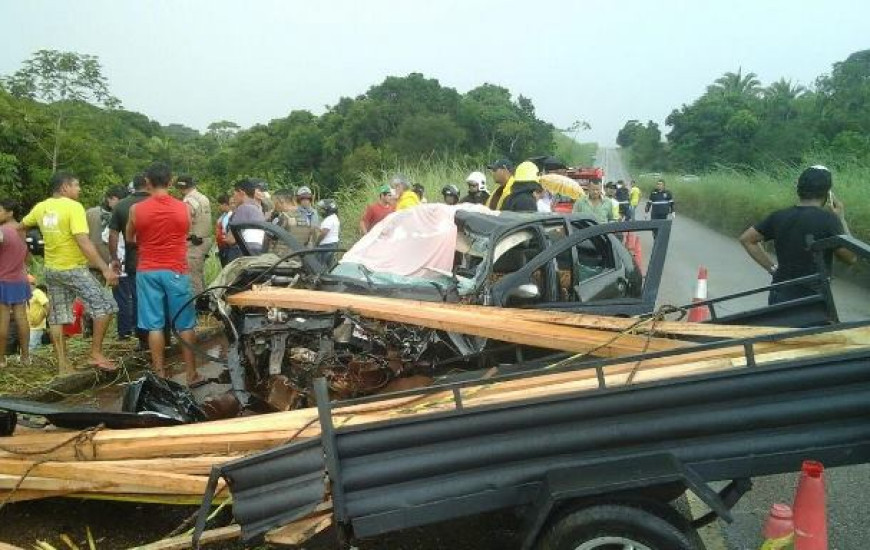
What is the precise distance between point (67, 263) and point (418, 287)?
351 centimetres

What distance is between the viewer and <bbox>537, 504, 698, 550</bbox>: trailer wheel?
253cm

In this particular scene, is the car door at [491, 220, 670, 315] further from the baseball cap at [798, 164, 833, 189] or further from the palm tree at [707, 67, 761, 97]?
the palm tree at [707, 67, 761, 97]

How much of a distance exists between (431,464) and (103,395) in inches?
181

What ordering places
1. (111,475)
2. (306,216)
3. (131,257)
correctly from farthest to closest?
(306,216) → (131,257) → (111,475)

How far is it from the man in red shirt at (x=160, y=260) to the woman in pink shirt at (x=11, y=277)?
119 centimetres

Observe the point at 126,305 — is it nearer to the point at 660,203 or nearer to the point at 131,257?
the point at 131,257

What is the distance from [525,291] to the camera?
4391 mm

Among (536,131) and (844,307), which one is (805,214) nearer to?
(844,307)

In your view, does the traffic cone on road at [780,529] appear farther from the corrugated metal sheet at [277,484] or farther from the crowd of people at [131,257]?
the crowd of people at [131,257]

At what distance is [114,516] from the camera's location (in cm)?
405

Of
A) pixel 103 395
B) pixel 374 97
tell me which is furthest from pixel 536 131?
pixel 103 395

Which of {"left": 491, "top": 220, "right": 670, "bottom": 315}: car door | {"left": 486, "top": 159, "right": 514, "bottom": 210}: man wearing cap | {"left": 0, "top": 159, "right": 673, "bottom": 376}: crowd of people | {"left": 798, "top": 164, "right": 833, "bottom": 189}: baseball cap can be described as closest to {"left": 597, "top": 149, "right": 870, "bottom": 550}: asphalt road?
{"left": 491, "top": 220, "right": 670, "bottom": 315}: car door

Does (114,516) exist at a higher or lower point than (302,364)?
lower

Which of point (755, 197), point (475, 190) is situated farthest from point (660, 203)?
point (475, 190)
